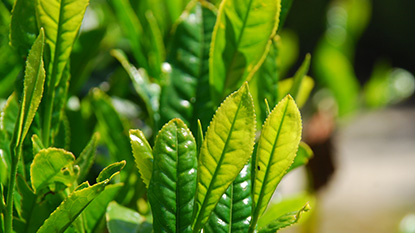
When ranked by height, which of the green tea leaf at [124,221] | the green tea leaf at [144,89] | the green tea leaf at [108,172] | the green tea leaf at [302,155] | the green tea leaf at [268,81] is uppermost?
the green tea leaf at [268,81]

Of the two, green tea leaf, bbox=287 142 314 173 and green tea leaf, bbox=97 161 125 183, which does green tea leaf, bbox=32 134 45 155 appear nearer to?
green tea leaf, bbox=97 161 125 183

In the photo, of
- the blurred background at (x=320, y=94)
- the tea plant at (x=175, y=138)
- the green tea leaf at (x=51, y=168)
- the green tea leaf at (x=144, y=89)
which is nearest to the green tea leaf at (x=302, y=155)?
the tea plant at (x=175, y=138)

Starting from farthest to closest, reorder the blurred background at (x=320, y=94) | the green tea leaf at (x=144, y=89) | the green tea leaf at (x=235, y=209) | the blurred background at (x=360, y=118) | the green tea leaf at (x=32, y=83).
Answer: the blurred background at (x=360, y=118) < the blurred background at (x=320, y=94) < the green tea leaf at (x=144, y=89) < the green tea leaf at (x=235, y=209) < the green tea leaf at (x=32, y=83)

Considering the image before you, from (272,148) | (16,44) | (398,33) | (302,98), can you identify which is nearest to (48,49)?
(16,44)

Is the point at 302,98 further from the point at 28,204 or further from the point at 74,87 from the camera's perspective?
the point at 28,204

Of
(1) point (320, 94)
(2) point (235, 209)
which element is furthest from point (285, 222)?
(1) point (320, 94)

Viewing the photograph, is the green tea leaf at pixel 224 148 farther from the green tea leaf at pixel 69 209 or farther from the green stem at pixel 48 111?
the green stem at pixel 48 111

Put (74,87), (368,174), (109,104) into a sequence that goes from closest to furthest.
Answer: (109,104) → (74,87) → (368,174)
